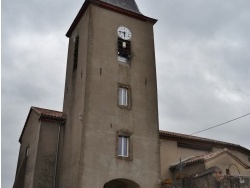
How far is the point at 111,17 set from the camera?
24.6 meters

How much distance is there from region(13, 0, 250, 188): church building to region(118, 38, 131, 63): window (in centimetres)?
7

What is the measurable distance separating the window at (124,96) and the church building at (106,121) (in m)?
0.06

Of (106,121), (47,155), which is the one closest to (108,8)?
(106,121)

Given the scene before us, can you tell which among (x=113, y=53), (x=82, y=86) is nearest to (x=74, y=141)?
(x=82, y=86)

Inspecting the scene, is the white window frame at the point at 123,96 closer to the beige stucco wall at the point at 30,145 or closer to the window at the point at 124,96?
the window at the point at 124,96

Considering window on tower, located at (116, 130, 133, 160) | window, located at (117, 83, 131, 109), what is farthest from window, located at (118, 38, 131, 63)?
window on tower, located at (116, 130, 133, 160)

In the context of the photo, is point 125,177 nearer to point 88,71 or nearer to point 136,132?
point 136,132

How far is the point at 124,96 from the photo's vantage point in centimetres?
2267

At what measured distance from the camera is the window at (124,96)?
2234 cm

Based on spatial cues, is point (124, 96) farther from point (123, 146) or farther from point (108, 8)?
point (108, 8)

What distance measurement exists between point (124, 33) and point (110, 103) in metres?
5.52

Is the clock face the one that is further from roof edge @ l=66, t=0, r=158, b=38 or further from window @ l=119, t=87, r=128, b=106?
window @ l=119, t=87, r=128, b=106

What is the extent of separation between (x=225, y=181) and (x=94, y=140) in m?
7.33

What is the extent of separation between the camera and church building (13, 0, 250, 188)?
67.3 ft
